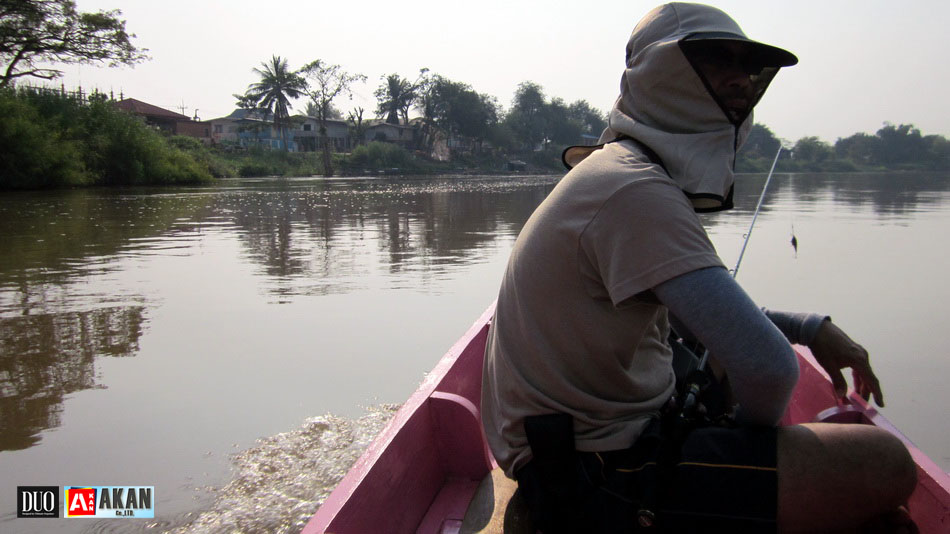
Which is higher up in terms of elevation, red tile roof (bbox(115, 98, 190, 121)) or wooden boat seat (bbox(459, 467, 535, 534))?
red tile roof (bbox(115, 98, 190, 121))

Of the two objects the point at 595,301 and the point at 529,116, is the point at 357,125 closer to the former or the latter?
the point at 529,116

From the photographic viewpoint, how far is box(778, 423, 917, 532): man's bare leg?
52.9 inches

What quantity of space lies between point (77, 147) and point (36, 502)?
98.6 feet

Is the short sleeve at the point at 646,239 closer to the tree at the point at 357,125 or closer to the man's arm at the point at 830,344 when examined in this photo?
the man's arm at the point at 830,344

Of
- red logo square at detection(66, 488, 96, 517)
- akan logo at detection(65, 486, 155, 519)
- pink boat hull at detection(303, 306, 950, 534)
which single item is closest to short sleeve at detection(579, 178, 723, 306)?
pink boat hull at detection(303, 306, 950, 534)

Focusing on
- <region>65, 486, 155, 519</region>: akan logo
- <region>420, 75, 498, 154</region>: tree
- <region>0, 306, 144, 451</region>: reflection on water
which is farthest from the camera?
<region>420, 75, 498, 154</region>: tree

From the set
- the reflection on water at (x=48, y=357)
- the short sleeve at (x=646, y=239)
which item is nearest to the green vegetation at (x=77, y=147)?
the reflection on water at (x=48, y=357)

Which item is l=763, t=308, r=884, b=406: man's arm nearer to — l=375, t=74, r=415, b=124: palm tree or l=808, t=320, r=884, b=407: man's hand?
l=808, t=320, r=884, b=407: man's hand

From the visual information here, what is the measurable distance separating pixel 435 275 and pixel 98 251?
516 centimetres

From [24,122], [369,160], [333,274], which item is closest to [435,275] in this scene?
[333,274]

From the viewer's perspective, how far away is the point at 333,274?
770cm

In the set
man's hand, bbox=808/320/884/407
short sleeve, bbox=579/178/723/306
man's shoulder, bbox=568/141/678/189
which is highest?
man's shoulder, bbox=568/141/678/189

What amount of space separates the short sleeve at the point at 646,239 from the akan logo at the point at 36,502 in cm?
281

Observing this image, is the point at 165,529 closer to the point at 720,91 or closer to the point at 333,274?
the point at 720,91
